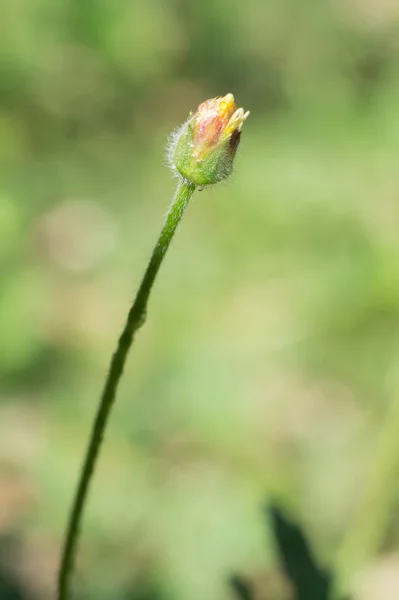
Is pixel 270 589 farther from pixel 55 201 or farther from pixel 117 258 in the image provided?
pixel 55 201

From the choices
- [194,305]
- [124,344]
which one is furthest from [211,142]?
[194,305]

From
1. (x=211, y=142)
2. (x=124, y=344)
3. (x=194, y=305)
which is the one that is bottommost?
(x=124, y=344)

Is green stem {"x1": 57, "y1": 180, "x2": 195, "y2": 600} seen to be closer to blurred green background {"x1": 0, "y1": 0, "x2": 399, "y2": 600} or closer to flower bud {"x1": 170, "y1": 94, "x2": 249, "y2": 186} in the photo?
flower bud {"x1": 170, "y1": 94, "x2": 249, "y2": 186}

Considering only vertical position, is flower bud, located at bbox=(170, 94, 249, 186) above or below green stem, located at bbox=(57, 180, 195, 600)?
above

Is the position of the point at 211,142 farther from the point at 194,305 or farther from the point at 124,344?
the point at 194,305

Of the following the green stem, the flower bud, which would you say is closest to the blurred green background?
the green stem

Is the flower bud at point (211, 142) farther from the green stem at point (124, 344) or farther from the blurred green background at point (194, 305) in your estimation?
the blurred green background at point (194, 305)

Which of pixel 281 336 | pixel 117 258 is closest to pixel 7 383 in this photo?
pixel 117 258
